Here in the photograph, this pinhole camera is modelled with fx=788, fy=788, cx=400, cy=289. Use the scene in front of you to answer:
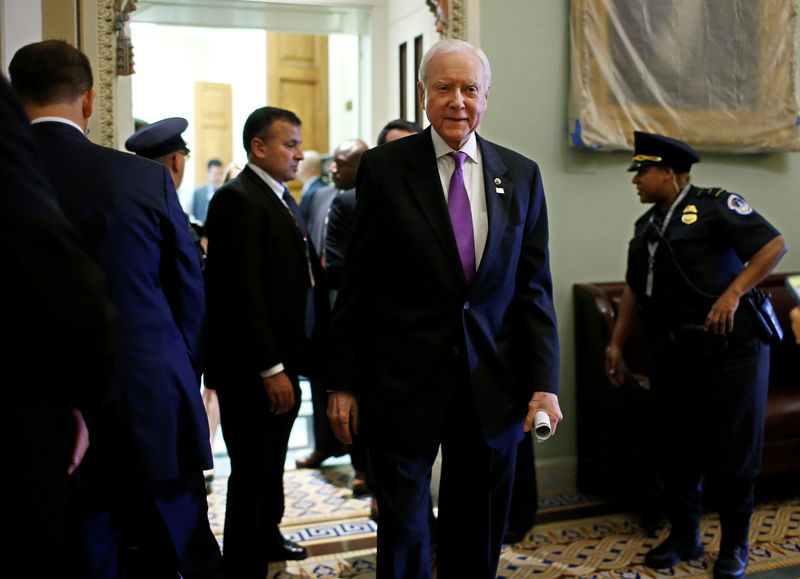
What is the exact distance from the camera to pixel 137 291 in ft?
5.84

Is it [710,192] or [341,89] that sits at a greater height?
[341,89]

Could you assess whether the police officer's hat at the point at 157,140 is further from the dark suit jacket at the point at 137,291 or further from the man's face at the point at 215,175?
the man's face at the point at 215,175

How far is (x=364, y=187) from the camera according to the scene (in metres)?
1.94

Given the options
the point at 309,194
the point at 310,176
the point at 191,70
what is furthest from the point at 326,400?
the point at 191,70

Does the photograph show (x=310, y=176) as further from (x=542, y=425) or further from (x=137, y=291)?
(x=542, y=425)

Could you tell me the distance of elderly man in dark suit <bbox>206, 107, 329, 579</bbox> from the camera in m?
2.45

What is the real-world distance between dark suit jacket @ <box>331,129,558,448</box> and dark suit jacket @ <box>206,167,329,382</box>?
1.74ft

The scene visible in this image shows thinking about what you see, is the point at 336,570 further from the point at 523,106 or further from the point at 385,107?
the point at 385,107

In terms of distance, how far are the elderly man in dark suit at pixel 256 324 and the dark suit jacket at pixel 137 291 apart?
0.55 metres

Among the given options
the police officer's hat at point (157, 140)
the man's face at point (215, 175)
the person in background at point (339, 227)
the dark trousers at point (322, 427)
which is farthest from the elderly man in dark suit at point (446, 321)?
the man's face at point (215, 175)

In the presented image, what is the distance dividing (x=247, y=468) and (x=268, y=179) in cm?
95

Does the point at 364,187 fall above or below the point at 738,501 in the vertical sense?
above

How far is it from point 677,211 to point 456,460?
1.42 metres

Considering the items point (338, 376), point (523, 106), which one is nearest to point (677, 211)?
point (523, 106)
